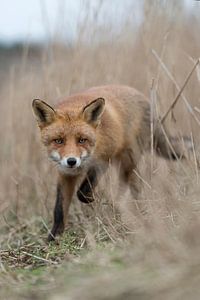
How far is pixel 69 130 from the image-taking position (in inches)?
186

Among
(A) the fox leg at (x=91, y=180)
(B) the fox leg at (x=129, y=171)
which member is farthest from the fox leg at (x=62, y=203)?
(B) the fox leg at (x=129, y=171)

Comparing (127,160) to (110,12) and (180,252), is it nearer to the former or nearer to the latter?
(110,12)

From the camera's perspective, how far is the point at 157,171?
448cm

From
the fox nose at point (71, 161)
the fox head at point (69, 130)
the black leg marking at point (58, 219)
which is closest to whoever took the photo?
the fox nose at point (71, 161)

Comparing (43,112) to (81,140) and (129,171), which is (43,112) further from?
(129,171)

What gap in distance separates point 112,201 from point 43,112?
935mm

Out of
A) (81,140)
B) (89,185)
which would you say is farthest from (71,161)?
(89,185)

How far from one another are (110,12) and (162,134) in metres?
1.66

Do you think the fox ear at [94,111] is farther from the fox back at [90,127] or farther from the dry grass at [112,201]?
the dry grass at [112,201]

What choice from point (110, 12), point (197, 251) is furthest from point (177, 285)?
point (110, 12)

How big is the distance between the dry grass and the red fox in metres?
0.15

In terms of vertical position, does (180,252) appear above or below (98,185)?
above

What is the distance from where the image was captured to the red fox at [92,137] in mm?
4715

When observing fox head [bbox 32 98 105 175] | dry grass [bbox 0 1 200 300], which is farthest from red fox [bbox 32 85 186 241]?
dry grass [bbox 0 1 200 300]
